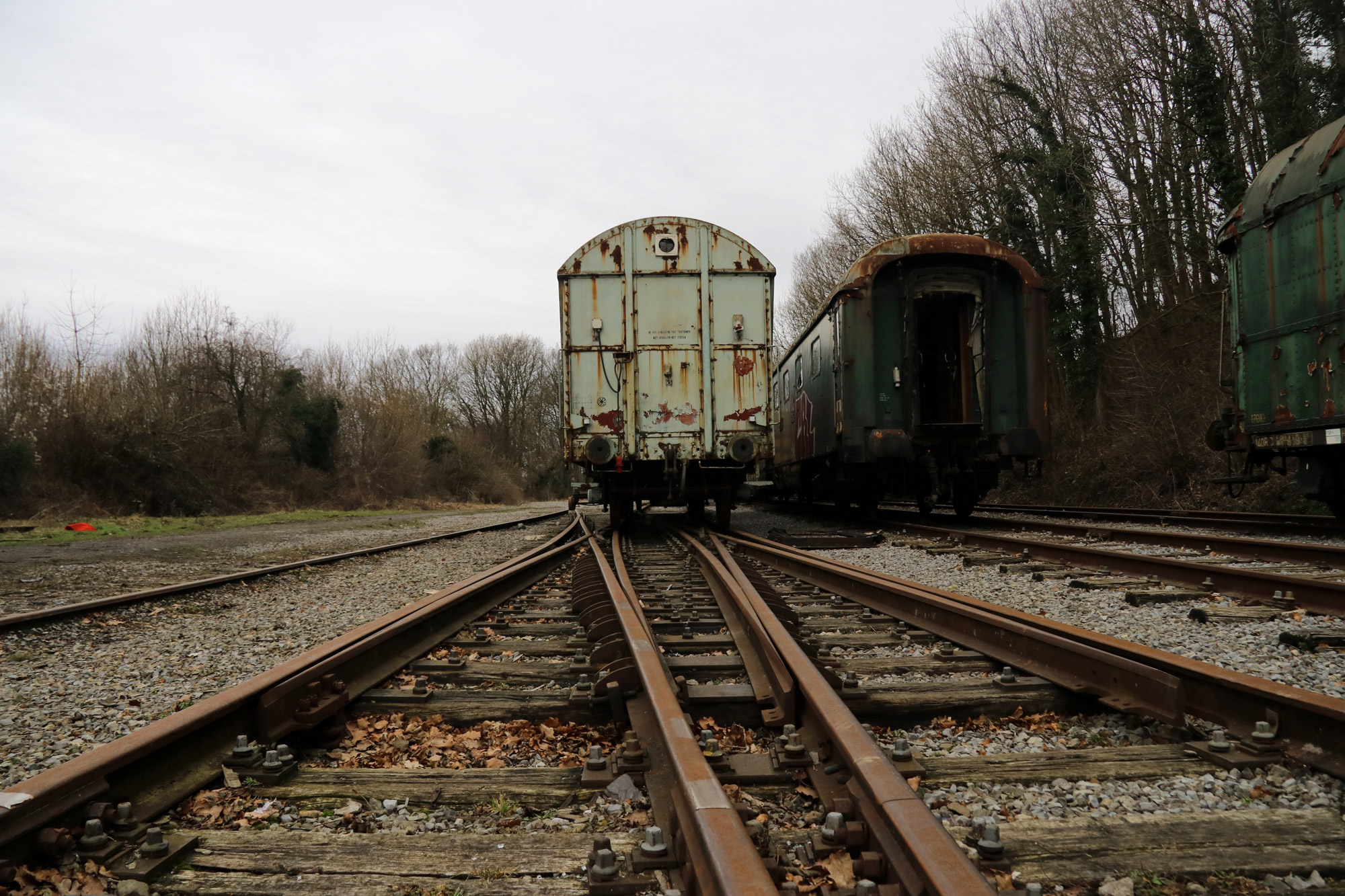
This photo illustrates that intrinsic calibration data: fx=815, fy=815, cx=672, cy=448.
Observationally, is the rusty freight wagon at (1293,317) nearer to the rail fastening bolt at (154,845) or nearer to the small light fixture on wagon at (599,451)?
the small light fixture on wagon at (599,451)

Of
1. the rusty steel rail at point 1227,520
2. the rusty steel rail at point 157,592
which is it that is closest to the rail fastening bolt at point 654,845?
the rusty steel rail at point 157,592

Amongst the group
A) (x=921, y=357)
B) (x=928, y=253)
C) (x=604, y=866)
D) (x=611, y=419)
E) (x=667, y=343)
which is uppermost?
(x=928, y=253)

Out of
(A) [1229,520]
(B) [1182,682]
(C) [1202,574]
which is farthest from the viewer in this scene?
(A) [1229,520]

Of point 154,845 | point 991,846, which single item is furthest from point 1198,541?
point 154,845

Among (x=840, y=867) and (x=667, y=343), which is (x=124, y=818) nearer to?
(x=840, y=867)

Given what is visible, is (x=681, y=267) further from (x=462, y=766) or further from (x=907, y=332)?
(x=462, y=766)

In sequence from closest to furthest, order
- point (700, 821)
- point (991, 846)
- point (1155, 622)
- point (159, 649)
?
point (700, 821) → point (991, 846) → point (1155, 622) → point (159, 649)

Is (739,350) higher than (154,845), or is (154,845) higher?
(739,350)

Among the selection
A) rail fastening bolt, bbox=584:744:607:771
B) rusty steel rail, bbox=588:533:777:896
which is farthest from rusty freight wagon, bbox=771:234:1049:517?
rail fastening bolt, bbox=584:744:607:771

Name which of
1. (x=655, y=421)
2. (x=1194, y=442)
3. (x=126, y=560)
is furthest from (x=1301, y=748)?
(x=1194, y=442)

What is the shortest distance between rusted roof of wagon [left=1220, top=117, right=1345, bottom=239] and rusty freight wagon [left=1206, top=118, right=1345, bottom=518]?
0.04ft

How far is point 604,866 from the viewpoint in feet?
5.45

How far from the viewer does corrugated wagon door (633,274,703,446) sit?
33.0 feet

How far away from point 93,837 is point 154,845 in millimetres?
135
